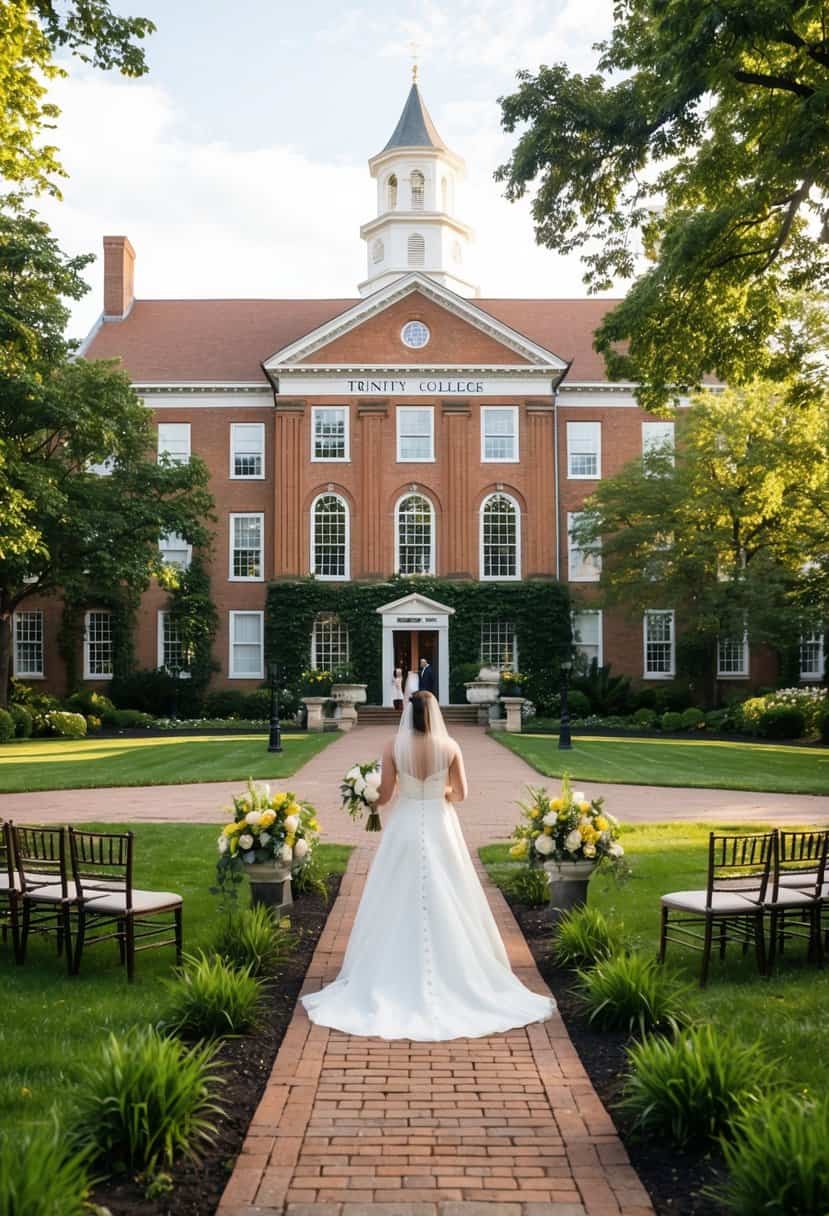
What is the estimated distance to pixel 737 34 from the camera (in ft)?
32.8

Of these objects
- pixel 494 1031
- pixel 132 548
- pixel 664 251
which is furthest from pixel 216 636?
pixel 494 1031

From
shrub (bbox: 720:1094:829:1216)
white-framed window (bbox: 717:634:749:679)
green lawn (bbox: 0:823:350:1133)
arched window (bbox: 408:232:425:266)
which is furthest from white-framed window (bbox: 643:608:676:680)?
shrub (bbox: 720:1094:829:1216)

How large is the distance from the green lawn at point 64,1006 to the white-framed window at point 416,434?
28588 mm

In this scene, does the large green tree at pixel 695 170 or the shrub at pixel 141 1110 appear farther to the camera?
the large green tree at pixel 695 170

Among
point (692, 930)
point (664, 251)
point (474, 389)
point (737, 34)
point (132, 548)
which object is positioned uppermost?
point (474, 389)

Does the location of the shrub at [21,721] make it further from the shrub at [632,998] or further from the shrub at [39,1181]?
the shrub at [39,1181]

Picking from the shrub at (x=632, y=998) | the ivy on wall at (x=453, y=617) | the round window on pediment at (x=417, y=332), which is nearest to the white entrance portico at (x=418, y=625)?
the ivy on wall at (x=453, y=617)

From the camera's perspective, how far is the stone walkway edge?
13.8ft

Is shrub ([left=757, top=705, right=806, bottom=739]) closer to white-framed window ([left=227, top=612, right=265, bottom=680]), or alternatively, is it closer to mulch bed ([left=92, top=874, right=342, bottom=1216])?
white-framed window ([left=227, top=612, right=265, bottom=680])

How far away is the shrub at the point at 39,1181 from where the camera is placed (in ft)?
11.6

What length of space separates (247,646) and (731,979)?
105 ft

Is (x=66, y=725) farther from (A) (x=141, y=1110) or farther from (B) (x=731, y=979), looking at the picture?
(A) (x=141, y=1110)

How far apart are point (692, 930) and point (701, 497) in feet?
79.2

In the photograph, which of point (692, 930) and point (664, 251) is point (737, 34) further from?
point (692, 930)
